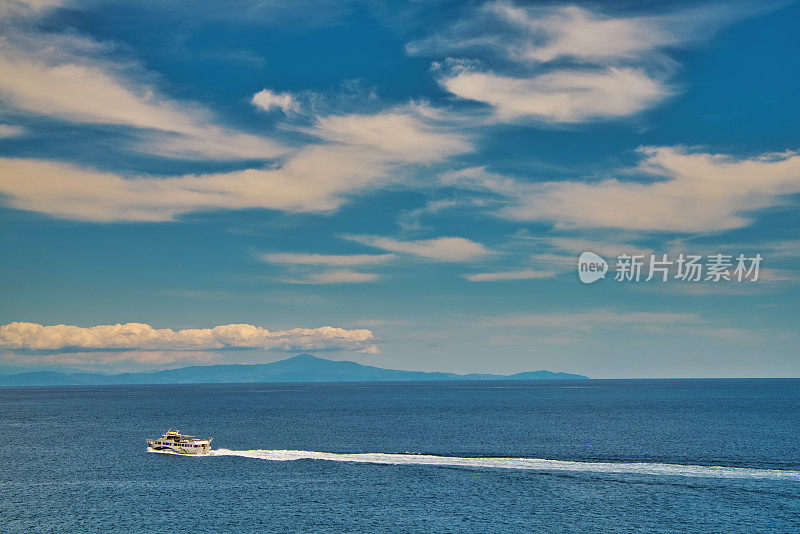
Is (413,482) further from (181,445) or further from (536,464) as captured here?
(181,445)

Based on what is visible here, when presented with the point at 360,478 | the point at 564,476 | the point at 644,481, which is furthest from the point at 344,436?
the point at 644,481

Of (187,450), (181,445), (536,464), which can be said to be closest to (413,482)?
(536,464)

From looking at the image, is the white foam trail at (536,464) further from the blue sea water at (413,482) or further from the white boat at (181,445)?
the white boat at (181,445)

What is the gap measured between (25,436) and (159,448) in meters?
48.4

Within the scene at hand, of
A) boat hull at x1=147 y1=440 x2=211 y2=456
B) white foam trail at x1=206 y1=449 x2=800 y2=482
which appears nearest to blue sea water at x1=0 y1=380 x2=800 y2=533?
white foam trail at x1=206 y1=449 x2=800 y2=482

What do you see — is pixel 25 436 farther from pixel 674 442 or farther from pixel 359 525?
pixel 674 442

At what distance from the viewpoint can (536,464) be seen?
291ft

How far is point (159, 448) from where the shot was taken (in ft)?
348

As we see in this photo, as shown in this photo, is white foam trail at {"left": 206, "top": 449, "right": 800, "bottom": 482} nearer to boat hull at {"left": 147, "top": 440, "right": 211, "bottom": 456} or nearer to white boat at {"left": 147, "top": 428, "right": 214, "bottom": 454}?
boat hull at {"left": 147, "top": 440, "right": 211, "bottom": 456}

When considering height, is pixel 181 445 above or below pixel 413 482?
below

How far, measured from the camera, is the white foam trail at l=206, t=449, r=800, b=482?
80.4 m

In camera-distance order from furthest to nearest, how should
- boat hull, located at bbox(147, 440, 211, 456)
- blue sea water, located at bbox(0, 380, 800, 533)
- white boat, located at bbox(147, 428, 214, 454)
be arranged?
white boat, located at bbox(147, 428, 214, 454) → boat hull, located at bbox(147, 440, 211, 456) → blue sea water, located at bbox(0, 380, 800, 533)

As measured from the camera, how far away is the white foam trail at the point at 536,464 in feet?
264

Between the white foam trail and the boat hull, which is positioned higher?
the white foam trail
